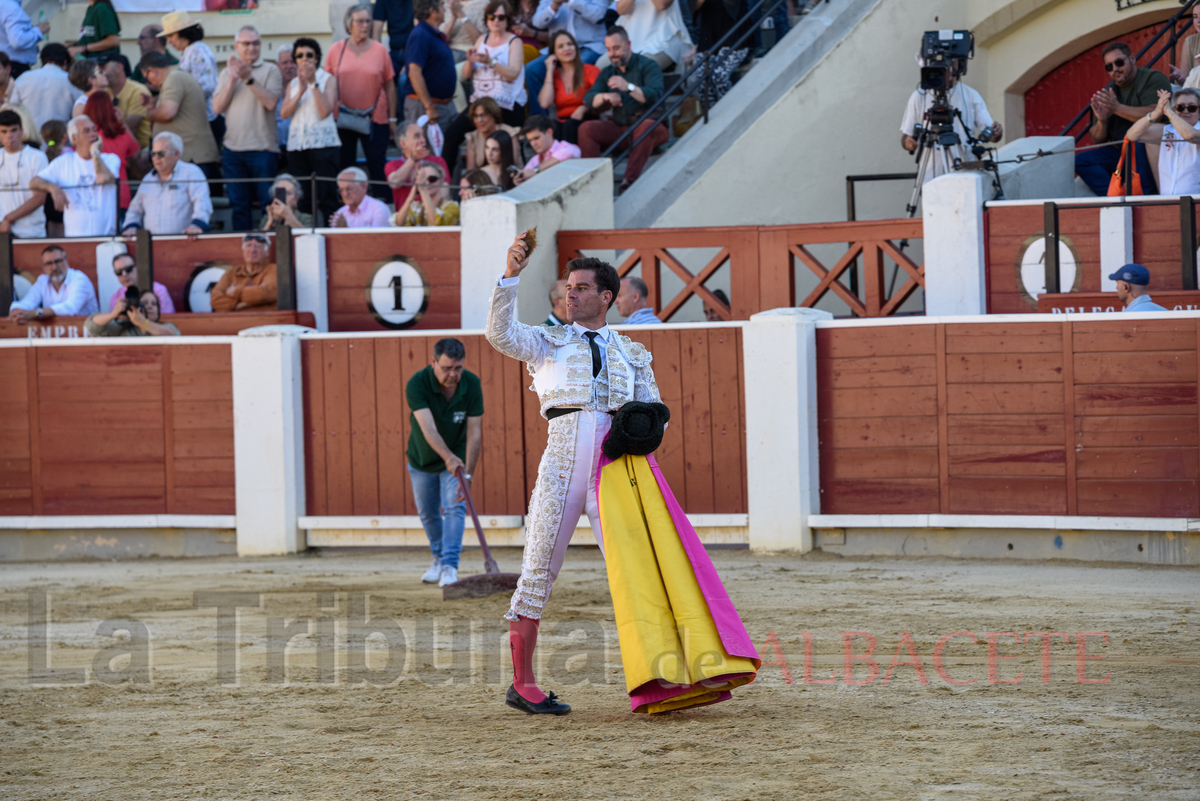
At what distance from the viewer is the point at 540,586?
4613 mm

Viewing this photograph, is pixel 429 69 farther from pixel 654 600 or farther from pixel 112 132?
pixel 654 600

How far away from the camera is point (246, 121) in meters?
11.4

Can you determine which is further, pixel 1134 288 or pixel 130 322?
pixel 130 322

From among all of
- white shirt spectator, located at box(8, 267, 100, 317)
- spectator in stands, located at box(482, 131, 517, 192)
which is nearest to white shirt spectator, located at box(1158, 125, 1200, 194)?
spectator in stands, located at box(482, 131, 517, 192)

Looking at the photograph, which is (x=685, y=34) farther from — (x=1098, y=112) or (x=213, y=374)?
(x=213, y=374)

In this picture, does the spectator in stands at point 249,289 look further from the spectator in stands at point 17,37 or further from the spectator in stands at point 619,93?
the spectator in stands at point 17,37

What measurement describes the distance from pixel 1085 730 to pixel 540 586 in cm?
167

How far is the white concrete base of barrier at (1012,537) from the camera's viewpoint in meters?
8.41

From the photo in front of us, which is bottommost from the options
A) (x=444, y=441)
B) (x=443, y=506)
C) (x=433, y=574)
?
(x=433, y=574)

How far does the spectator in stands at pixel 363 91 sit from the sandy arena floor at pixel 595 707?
16.7 feet

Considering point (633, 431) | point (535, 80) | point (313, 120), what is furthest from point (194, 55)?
point (633, 431)

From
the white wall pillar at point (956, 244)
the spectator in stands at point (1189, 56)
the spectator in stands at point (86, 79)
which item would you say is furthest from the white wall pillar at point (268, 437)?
the spectator in stands at point (1189, 56)

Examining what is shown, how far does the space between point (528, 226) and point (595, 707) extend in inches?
242

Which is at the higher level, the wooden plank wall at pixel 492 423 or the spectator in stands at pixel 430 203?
the spectator in stands at pixel 430 203
